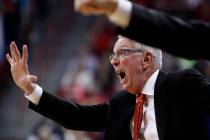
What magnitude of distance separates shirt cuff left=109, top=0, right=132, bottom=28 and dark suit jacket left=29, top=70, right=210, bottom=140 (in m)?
1.07

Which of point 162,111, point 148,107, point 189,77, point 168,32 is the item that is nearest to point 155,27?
point 168,32

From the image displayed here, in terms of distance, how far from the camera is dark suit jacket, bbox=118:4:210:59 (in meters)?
2.35

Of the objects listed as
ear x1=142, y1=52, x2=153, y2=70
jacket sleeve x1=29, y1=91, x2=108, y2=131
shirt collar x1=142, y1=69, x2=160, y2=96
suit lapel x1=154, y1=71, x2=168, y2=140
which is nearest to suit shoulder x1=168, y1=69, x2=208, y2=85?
suit lapel x1=154, y1=71, x2=168, y2=140

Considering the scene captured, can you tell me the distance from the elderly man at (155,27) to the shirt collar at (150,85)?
1343mm

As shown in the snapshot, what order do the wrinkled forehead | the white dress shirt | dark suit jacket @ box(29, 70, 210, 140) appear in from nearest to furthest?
dark suit jacket @ box(29, 70, 210, 140) < the white dress shirt < the wrinkled forehead

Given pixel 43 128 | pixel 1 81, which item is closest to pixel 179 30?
pixel 43 128

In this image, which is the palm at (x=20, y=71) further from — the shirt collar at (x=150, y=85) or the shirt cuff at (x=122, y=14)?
the shirt cuff at (x=122, y=14)

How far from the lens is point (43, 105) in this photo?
3787 millimetres

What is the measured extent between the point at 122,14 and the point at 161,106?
4.26 feet

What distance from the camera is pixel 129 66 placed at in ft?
12.5

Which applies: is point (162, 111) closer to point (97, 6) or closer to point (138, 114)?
point (138, 114)

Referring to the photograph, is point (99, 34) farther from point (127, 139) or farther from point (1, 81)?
point (127, 139)

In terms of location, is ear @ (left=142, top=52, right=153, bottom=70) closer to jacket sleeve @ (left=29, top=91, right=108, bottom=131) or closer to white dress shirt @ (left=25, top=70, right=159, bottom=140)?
white dress shirt @ (left=25, top=70, right=159, bottom=140)

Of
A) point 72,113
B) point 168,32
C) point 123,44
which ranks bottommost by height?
point 72,113
